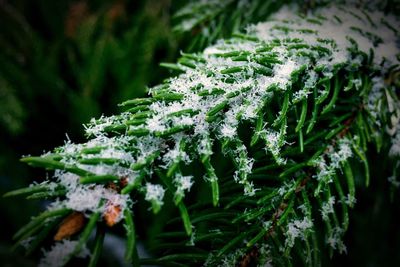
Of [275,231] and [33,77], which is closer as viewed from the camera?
[275,231]

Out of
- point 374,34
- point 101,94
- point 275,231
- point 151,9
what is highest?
point 151,9

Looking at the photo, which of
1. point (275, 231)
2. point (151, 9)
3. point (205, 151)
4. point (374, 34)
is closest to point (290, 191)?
point (275, 231)

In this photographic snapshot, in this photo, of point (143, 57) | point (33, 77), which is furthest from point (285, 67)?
point (33, 77)

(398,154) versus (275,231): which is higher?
(398,154)

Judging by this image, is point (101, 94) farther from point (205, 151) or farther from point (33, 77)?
point (205, 151)

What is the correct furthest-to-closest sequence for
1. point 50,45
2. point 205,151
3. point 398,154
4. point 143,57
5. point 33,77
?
point 50,45 → point 33,77 → point 143,57 → point 398,154 → point 205,151

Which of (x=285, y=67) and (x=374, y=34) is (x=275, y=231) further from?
(x=374, y=34)

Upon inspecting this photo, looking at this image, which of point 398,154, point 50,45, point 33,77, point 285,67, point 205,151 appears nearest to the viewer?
point 205,151
